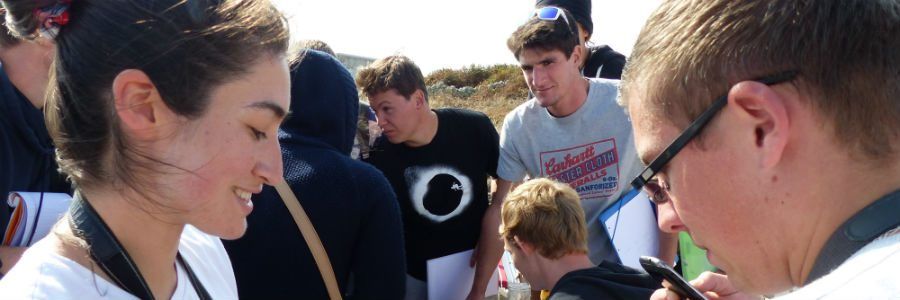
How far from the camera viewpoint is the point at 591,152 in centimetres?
346

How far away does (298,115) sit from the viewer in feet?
7.34

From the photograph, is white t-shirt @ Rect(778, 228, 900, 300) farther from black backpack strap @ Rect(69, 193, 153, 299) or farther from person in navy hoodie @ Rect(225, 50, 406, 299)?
person in navy hoodie @ Rect(225, 50, 406, 299)

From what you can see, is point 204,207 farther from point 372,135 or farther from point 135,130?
point 372,135

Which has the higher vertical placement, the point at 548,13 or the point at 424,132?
the point at 548,13

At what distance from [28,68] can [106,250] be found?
53.2 inches

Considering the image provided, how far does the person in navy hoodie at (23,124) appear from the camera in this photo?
2275 mm

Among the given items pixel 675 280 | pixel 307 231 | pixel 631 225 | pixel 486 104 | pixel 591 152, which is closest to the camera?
pixel 675 280

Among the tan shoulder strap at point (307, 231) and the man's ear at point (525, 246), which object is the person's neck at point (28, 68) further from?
the man's ear at point (525, 246)

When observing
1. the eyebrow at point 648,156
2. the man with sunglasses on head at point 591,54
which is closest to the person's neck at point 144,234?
the eyebrow at point 648,156

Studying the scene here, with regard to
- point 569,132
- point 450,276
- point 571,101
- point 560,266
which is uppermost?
point 571,101

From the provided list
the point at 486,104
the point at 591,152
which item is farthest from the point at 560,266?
the point at 486,104

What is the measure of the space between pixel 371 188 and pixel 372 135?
1.57 metres

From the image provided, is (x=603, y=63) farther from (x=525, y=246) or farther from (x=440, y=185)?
(x=525, y=246)

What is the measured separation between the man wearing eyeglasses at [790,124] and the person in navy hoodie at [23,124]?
2081mm
